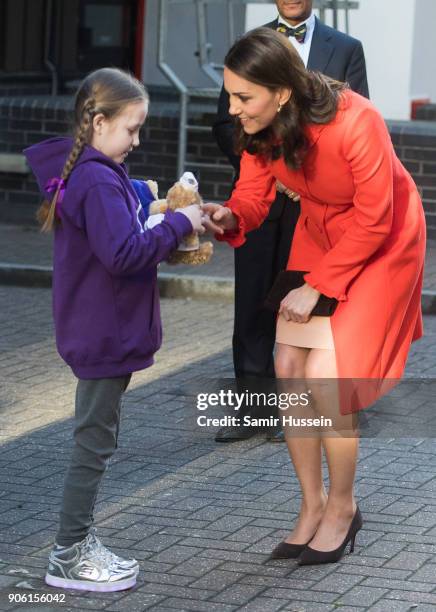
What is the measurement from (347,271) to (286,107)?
0.57m

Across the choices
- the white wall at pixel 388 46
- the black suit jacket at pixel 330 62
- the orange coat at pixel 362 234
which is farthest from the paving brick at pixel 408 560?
the white wall at pixel 388 46

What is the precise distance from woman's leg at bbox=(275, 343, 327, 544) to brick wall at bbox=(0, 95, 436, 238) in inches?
294

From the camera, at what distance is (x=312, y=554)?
4.71 meters

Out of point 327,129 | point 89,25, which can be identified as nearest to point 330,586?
point 327,129

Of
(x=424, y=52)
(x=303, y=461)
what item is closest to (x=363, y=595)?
(x=303, y=461)

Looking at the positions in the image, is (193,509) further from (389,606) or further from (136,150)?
(136,150)

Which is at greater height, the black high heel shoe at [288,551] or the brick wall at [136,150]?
the brick wall at [136,150]

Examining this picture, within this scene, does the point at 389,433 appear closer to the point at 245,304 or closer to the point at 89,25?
the point at 245,304

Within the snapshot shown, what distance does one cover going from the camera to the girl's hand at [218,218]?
15.2 ft

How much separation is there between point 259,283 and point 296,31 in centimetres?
117

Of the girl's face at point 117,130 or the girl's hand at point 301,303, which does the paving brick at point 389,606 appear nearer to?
the girl's hand at point 301,303

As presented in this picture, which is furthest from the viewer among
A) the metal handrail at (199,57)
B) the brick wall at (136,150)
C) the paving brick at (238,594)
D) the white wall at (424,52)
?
the white wall at (424,52)

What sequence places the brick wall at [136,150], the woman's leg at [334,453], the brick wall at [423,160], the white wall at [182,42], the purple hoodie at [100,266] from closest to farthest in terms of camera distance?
1. the purple hoodie at [100,266]
2. the woman's leg at [334,453]
3. the brick wall at [423,160]
4. the brick wall at [136,150]
5. the white wall at [182,42]

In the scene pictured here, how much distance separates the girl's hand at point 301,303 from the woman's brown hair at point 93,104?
2.81 feet
